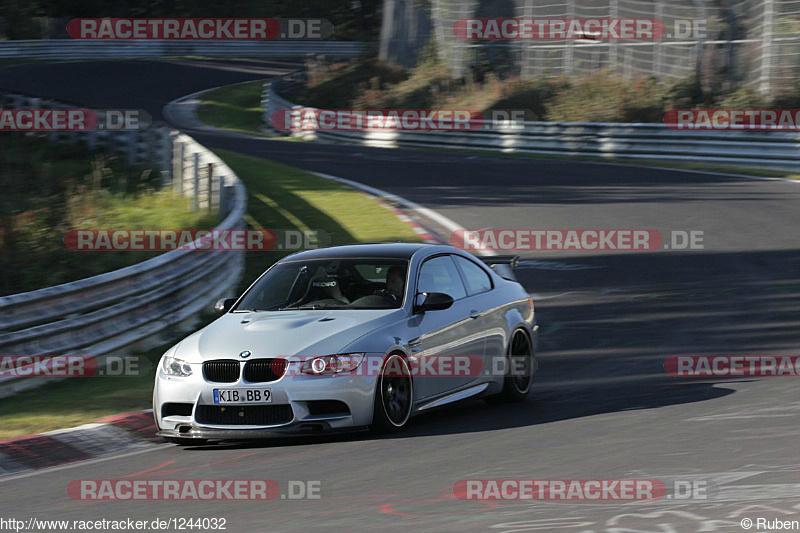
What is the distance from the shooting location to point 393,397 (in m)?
8.87

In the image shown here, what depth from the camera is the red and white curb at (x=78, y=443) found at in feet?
28.2

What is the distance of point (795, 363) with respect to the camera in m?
11.0

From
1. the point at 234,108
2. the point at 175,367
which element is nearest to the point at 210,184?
the point at 175,367

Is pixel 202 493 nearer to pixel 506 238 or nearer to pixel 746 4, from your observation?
pixel 506 238

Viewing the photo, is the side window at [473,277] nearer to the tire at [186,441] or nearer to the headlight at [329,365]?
the headlight at [329,365]

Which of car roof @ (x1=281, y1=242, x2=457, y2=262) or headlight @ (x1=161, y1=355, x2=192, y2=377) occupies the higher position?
car roof @ (x1=281, y1=242, x2=457, y2=262)

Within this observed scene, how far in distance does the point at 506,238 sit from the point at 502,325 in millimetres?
8872

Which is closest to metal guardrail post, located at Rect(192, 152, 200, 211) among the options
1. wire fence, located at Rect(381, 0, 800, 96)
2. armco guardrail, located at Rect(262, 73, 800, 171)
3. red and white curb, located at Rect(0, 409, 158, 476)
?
red and white curb, located at Rect(0, 409, 158, 476)

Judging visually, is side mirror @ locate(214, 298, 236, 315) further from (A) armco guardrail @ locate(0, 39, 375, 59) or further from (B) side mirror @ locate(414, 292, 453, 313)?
(A) armco guardrail @ locate(0, 39, 375, 59)

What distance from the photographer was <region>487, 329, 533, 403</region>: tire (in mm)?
10211

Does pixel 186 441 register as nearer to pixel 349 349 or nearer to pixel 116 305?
pixel 349 349

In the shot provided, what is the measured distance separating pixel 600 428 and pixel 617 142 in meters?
23.4

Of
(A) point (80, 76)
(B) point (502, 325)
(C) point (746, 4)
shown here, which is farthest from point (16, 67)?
(B) point (502, 325)

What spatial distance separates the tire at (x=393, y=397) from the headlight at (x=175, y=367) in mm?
1348
